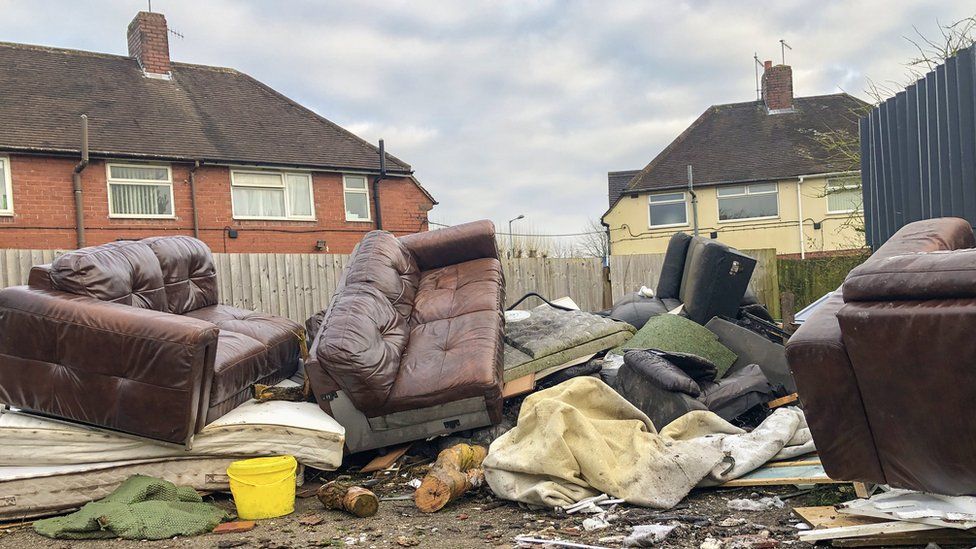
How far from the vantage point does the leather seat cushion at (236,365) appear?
4.70 meters

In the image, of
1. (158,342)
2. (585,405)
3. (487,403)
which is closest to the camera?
(158,342)

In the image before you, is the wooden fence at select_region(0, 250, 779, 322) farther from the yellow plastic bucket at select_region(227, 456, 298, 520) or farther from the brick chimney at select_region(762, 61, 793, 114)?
the brick chimney at select_region(762, 61, 793, 114)

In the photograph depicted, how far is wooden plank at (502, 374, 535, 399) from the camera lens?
5.32 m

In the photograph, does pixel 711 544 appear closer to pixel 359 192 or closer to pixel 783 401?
pixel 783 401

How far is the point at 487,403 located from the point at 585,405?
0.69 metres

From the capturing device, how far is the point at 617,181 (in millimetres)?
23766

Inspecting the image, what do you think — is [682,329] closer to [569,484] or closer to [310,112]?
[569,484]

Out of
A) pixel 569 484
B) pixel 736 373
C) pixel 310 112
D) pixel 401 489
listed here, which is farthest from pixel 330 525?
pixel 310 112

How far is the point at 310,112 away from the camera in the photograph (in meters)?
17.9

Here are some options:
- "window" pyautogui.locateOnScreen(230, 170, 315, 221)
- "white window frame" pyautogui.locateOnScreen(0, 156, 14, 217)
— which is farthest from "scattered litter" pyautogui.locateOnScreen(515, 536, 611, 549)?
"window" pyautogui.locateOnScreen(230, 170, 315, 221)

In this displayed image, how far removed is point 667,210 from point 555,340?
16.2 m

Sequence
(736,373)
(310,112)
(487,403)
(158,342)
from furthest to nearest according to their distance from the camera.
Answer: (310,112) < (736,373) < (487,403) < (158,342)

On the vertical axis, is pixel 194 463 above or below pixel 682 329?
below

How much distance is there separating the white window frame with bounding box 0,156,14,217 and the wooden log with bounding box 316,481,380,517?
11.8 m
